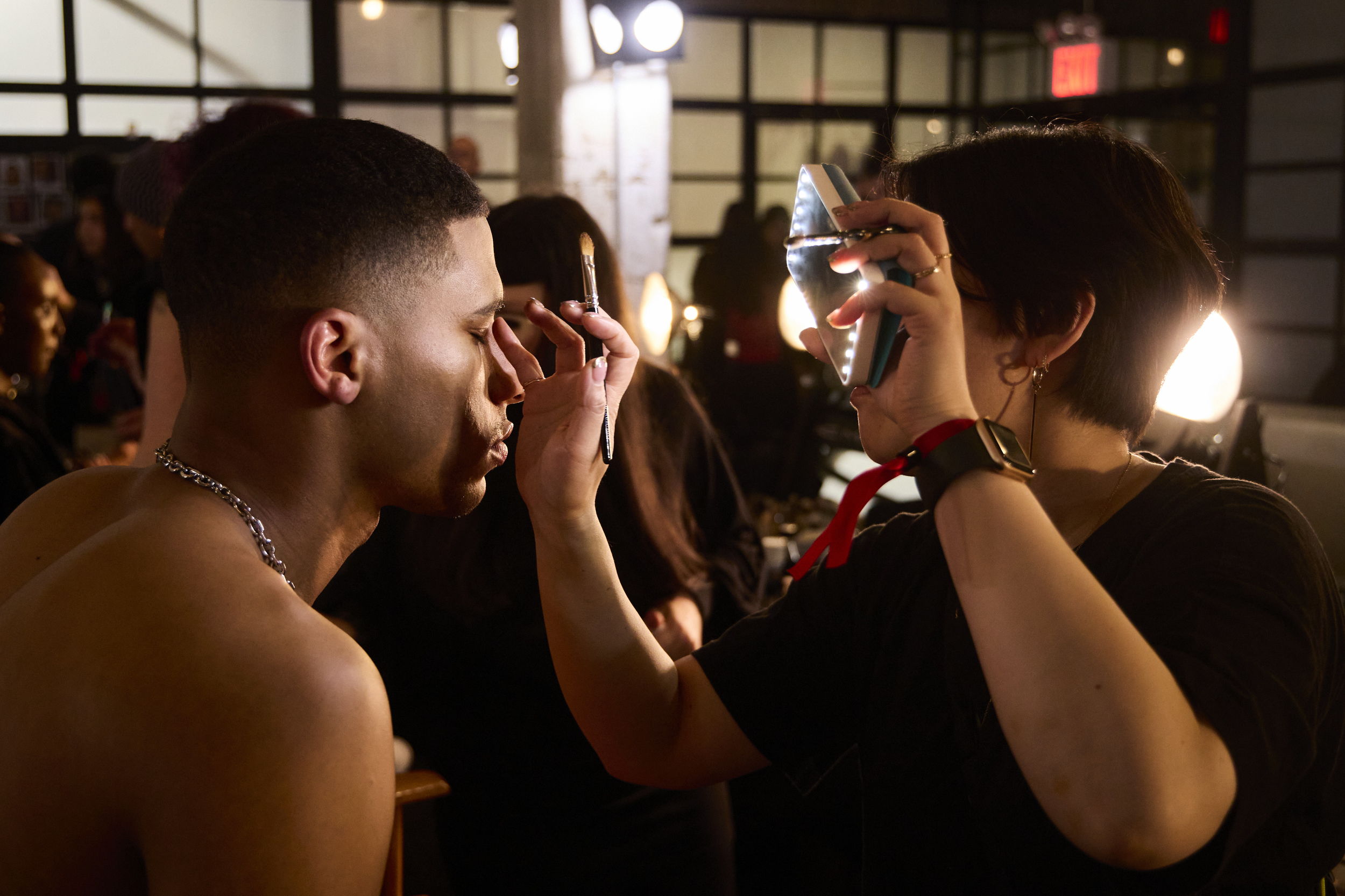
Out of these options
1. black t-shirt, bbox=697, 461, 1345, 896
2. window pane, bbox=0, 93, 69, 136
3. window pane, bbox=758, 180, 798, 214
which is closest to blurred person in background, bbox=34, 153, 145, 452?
black t-shirt, bbox=697, 461, 1345, 896

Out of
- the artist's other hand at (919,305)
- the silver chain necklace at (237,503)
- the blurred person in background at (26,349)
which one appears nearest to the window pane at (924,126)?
the blurred person in background at (26,349)

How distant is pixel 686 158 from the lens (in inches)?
361

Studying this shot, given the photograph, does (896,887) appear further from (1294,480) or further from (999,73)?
(999,73)

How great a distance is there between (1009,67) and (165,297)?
9.84 m

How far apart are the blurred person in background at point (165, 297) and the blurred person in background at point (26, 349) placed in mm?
669

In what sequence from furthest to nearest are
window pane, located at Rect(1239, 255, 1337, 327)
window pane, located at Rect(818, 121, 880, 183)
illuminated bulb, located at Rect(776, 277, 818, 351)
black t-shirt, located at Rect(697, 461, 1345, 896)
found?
window pane, located at Rect(818, 121, 880, 183) → window pane, located at Rect(1239, 255, 1337, 327) → illuminated bulb, located at Rect(776, 277, 818, 351) → black t-shirt, located at Rect(697, 461, 1345, 896)

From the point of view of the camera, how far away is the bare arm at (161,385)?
202 centimetres

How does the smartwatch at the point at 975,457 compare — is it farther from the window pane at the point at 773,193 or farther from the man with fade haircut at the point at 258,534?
the window pane at the point at 773,193

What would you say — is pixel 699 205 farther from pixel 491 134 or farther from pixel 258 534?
pixel 258 534

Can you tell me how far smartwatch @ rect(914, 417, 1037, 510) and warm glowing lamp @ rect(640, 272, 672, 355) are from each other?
2.67 metres

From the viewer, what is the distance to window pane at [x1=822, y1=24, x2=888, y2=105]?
9.67 m

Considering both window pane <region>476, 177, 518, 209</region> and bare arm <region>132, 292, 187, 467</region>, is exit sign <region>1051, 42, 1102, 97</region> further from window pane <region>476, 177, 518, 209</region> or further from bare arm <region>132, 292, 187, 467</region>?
bare arm <region>132, 292, 187, 467</region>

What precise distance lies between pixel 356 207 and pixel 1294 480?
3.70m

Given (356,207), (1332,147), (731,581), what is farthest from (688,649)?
(1332,147)
